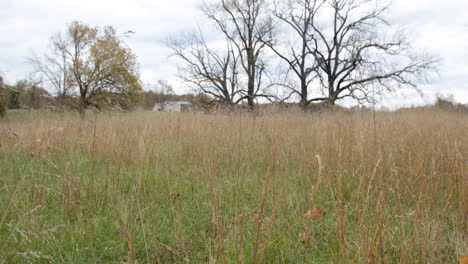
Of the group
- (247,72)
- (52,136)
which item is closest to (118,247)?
(52,136)

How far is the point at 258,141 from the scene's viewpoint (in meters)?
4.49

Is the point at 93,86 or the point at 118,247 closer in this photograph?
the point at 118,247

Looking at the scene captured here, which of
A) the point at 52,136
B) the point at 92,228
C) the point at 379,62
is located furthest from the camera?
the point at 379,62

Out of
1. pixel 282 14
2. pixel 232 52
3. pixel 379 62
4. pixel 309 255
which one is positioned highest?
pixel 282 14

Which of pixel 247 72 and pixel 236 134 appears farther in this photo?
pixel 247 72

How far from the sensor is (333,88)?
65.5 feet

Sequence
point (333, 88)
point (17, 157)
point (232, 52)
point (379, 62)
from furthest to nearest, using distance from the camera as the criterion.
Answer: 1. point (232, 52)
2. point (333, 88)
3. point (379, 62)
4. point (17, 157)

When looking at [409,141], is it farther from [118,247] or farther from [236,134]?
[118,247]

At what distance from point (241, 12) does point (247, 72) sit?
16.4ft

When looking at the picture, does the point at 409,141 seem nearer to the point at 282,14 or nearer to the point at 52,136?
the point at 52,136

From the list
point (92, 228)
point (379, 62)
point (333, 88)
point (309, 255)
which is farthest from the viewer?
point (333, 88)

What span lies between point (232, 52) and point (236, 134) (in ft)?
60.7

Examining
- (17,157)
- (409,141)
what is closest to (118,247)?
(17,157)

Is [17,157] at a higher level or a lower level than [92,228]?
higher
